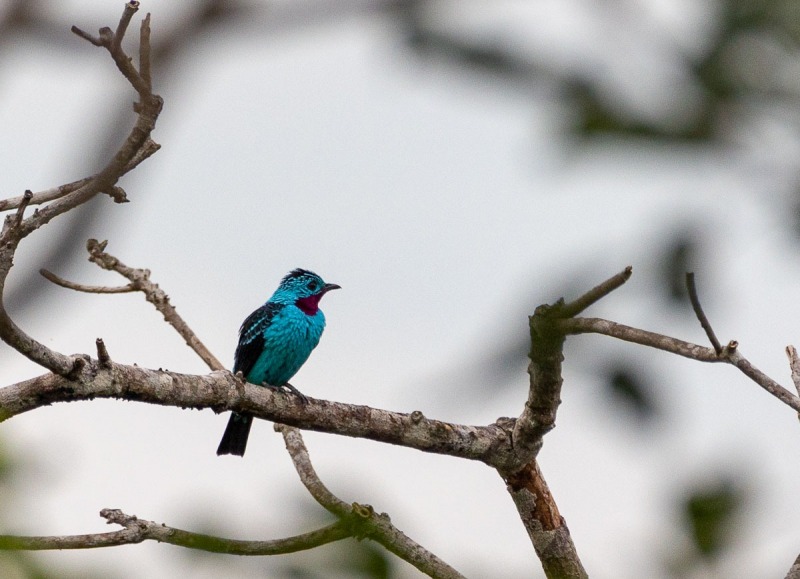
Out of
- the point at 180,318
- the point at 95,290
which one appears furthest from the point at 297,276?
the point at 95,290

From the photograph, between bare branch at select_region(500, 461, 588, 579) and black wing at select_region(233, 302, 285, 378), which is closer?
bare branch at select_region(500, 461, 588, 579)

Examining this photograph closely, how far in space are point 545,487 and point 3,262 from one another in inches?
140

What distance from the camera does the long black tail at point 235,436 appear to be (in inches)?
349

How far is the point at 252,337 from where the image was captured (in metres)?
9.15

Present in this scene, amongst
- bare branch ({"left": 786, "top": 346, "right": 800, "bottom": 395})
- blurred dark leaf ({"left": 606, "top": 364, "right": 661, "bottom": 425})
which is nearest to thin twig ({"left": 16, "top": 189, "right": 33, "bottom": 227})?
blurred dark leaf ({"left": 606, "top": 364, "right": 661, "bottom": 425})

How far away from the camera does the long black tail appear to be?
8.87 meters

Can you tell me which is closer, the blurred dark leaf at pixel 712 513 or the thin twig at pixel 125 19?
the blurred dark leaf at pixel 712 513

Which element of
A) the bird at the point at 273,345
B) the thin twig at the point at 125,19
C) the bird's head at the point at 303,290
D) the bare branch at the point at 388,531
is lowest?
the thin twig at the point at 125,19

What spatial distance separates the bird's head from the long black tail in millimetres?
1197

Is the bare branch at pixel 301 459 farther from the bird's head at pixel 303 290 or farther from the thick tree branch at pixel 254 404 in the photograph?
the bird's head at pixel 303 290

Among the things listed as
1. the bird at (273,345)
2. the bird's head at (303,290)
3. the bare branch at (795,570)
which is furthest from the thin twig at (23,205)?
the bird's head at (303,290)

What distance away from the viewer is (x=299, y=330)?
30.2 feet

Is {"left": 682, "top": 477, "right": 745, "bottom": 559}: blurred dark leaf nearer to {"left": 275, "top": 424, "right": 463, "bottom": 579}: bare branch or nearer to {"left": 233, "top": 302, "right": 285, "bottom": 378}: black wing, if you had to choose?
{"left": 275, "top": 424, "right": 463, "bottom": 579}: bare branch

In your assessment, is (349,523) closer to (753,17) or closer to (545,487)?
(753,17)
